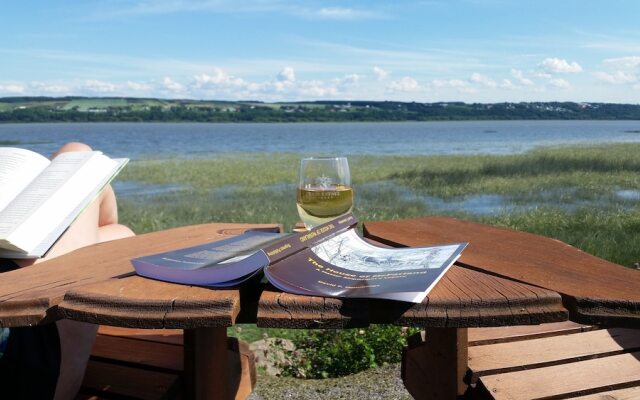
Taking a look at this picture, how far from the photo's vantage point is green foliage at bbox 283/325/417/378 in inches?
163

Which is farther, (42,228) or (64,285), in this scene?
(42,228)

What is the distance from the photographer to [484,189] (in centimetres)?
1314

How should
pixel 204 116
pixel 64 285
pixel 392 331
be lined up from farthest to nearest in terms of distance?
1. pixel 204 116
2. pixel 392 331
3. pixel 64 285

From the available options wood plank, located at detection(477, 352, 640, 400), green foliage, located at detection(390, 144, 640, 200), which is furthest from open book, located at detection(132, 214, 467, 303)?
green foliage, located at detection(390, 144, 640, 200)

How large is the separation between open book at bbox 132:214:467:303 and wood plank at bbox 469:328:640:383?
55 centimetres

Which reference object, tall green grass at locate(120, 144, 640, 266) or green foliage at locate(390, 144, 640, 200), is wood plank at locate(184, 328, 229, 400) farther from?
green foliage at locate(390, 144, 640, 200)

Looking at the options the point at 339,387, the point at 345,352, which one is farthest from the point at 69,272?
the point at 345,352

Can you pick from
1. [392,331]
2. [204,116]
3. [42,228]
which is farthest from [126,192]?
[204,116]

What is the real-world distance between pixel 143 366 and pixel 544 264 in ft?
4.68

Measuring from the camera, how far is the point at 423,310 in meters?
1.29

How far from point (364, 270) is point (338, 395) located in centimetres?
245

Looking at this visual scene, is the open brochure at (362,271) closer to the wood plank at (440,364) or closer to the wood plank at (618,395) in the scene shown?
the wood plank at (440,364)

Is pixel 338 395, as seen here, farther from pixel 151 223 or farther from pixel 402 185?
pixel 402 185

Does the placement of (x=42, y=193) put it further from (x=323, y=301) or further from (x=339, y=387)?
(x=339, y=387)
